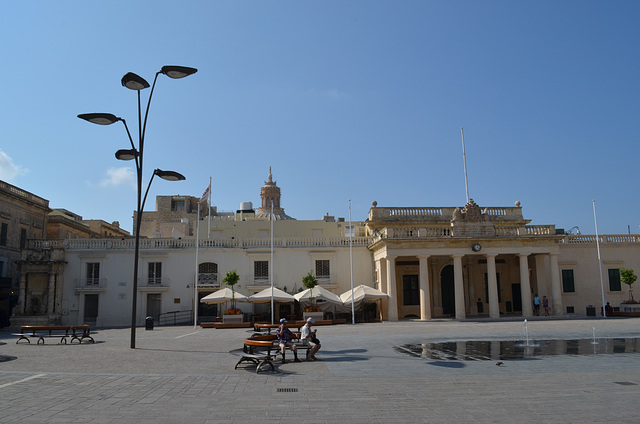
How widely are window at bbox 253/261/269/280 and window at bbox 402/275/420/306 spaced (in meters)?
10.2

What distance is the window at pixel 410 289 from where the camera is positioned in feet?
118

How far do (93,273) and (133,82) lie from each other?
23.5 meters

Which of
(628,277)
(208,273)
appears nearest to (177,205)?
(208,273)

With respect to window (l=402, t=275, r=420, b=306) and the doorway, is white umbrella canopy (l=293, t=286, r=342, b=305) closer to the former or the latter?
window (l=402, t=275, r=420, b=306)

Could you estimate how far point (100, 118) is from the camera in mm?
16344

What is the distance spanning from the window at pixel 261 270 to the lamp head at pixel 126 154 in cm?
1978

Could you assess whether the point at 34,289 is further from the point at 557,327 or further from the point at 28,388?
the point at 557,327

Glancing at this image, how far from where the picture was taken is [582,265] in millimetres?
36312

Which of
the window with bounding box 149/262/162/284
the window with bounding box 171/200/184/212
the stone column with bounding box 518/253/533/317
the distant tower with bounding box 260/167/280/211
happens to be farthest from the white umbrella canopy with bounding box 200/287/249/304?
the distant tower with bounding box 260/167/280/211

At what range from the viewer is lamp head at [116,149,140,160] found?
17375 millimetres

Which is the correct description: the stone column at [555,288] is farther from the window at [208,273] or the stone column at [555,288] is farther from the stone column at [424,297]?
the window at [208,273]

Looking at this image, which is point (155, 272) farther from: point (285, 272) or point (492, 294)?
point (492, 294)

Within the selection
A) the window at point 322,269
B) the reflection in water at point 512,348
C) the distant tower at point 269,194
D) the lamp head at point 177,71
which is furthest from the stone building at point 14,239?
the distant tower at point 269,194

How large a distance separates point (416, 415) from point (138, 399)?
5028mm
